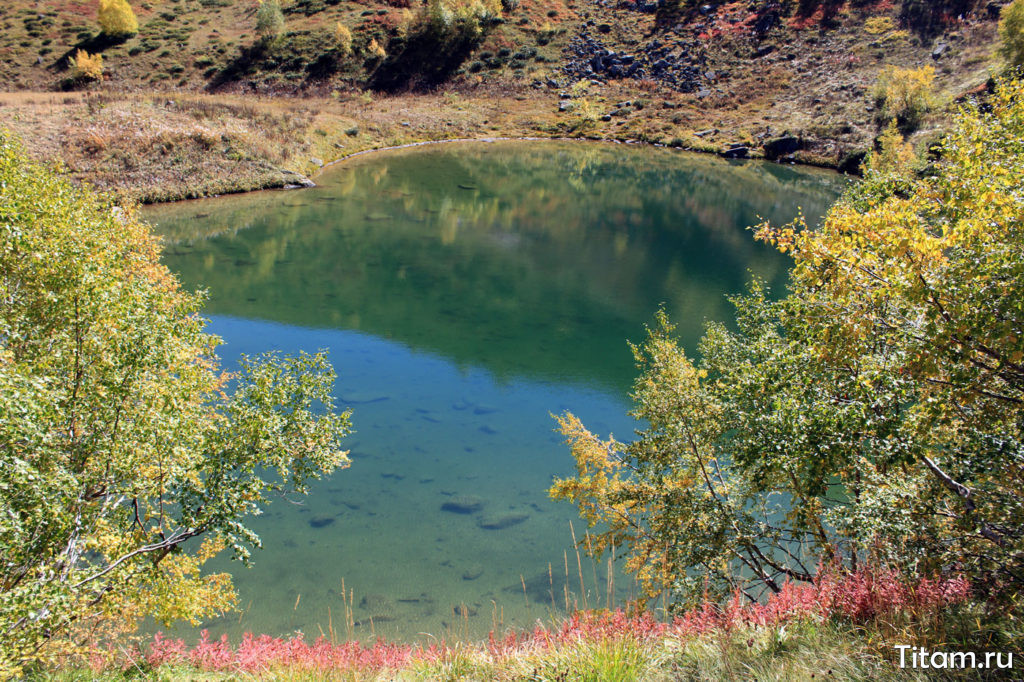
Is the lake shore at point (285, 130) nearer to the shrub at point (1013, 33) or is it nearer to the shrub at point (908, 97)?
the shrub at point (908, 97)

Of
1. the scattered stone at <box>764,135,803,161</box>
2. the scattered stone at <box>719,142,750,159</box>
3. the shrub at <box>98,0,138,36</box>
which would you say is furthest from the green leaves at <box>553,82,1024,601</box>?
the shrub at <box>98,0,138,36</box>

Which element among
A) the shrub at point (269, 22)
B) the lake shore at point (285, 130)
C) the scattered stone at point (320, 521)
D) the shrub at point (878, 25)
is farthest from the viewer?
the shrub at point (269, 22)

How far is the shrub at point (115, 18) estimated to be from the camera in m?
99.3

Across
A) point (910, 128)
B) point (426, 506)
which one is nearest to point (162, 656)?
point (426, 506)

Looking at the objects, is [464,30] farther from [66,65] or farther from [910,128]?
[910,128]

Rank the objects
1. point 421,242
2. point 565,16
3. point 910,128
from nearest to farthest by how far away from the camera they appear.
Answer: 1. point 421,242
2. point 910,128
3. point 565,16

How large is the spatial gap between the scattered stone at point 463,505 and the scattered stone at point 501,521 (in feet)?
1.97

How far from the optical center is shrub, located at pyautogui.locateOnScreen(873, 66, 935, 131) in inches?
2953

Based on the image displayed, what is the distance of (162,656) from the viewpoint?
1033 centimetres

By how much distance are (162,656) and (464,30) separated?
382 feet

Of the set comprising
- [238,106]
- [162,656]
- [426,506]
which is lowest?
[426,506]

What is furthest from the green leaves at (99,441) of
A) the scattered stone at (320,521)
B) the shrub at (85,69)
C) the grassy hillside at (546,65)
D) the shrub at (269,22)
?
the shrub at (269,22)

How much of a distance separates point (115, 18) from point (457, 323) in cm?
9943

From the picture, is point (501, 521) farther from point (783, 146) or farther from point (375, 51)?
point (375, 51)
